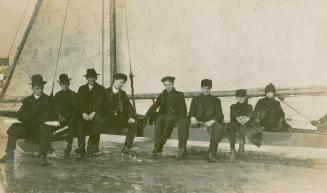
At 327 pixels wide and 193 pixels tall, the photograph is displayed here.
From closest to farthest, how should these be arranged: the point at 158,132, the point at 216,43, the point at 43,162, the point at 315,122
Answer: the point at 43,162
the point at 315,122
the point at 158,132
the point at 216,43


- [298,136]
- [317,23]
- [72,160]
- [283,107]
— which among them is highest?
[317,23]

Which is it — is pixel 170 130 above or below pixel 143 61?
below

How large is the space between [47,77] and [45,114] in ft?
8.70

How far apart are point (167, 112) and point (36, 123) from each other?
1538 mm

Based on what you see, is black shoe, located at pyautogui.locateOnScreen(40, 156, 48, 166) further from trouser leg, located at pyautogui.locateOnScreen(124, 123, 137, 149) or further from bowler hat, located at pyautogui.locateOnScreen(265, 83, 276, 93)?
bowler hat, located at pyautogui.locateOnScreen(265, 83, 276, 93)

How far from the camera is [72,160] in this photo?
431 centimetres

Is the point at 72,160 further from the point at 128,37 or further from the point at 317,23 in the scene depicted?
the point at 317,23

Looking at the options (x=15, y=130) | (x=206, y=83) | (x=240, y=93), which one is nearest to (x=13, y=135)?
(x=15, y=130)

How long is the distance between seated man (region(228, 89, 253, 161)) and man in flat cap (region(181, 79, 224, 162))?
0.12 metres

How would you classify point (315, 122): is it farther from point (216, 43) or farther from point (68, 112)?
point (68, 112)

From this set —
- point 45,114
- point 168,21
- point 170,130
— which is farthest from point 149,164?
point 168,21

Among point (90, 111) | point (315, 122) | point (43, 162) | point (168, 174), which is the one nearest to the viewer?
point (168, 174)

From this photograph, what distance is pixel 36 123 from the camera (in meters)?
4.02

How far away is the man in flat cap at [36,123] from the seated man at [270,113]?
2261 mm
